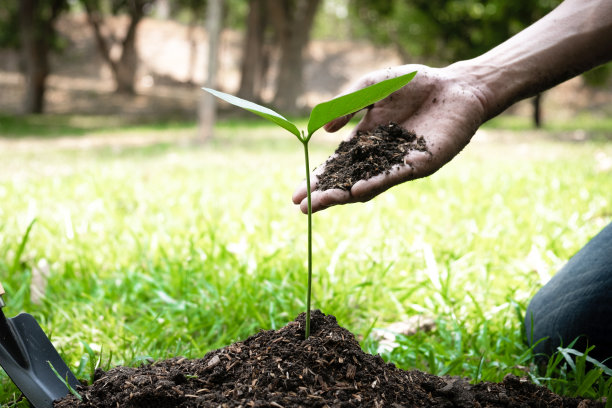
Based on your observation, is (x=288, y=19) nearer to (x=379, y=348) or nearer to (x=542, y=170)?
(x=542, y=170)

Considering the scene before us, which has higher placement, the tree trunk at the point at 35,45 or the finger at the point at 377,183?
the tree trunk at the point at 35,45

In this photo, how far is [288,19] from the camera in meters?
15.5

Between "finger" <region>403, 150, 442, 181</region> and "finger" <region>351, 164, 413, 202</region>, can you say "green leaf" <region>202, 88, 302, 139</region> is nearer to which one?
"finger" <region>351, 164, 413, 202</region>

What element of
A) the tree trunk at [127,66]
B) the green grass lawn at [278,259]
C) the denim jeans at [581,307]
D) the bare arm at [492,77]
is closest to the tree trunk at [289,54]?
the tree trunk at [127,66]

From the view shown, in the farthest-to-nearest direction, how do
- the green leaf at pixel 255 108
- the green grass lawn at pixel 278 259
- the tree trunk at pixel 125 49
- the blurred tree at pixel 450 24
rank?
1. the tree trunk at pixel 125 49
2. the blurred tree at pixel 450 24
3. the green grass lawn at pixel 278 259
4. the green leaf at pixel 255 108

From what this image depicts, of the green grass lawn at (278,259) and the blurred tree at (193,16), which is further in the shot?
the blurred tree at (193,16)

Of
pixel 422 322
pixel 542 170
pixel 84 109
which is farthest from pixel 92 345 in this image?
pixel 84 109

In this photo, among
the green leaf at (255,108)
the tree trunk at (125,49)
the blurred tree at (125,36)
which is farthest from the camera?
the tree trunk at (125,49)

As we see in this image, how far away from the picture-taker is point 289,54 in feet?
50.1

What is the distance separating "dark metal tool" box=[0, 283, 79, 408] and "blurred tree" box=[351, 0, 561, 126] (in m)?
10.8

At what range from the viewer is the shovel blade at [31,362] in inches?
53.2

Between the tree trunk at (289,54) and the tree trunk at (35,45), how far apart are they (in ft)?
19.5

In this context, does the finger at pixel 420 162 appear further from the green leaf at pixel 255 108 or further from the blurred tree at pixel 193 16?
the blurred tree at pixel 193 16

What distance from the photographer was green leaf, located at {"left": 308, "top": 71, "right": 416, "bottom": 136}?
3.59 feet
